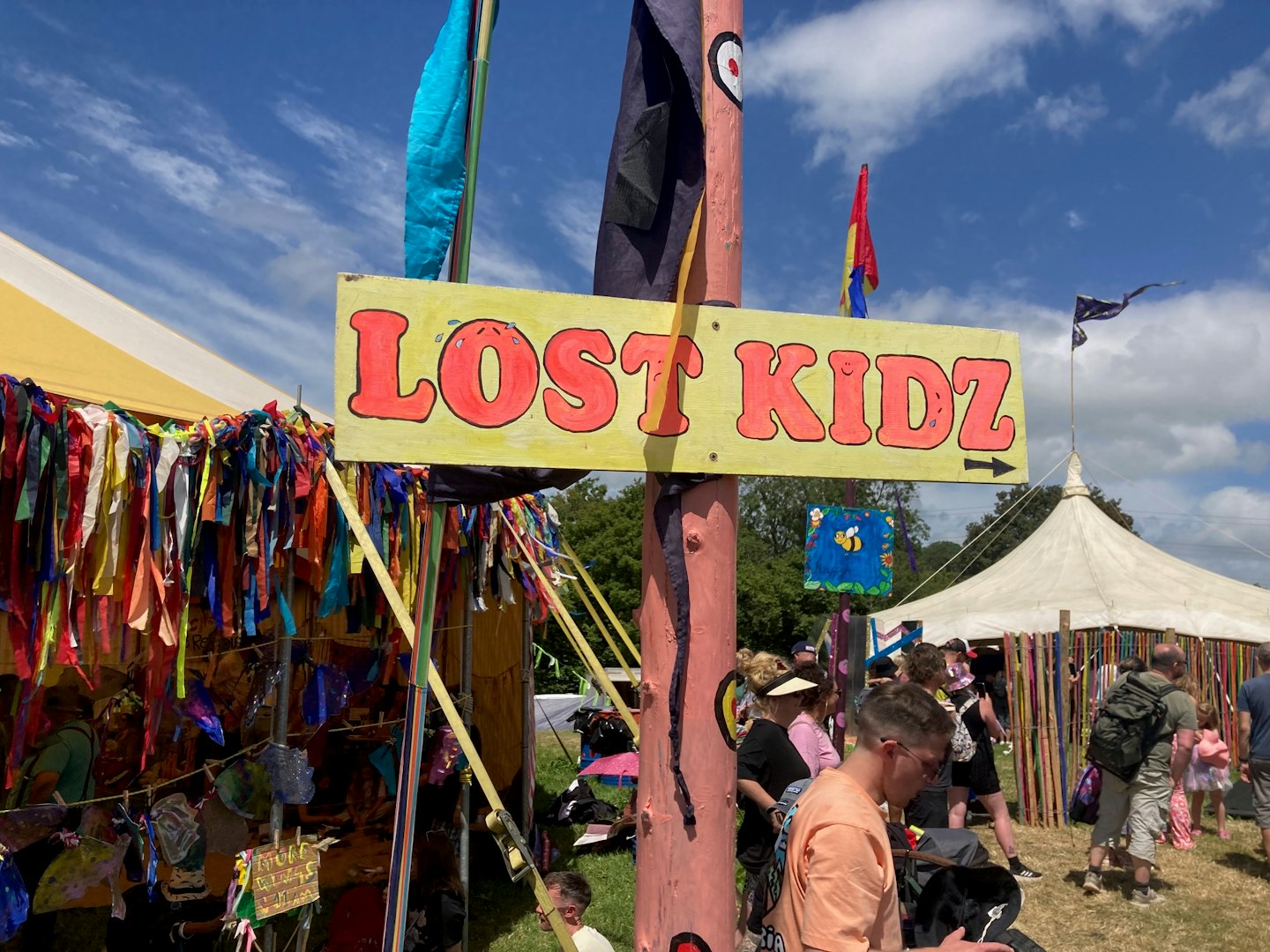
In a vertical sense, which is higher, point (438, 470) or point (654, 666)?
point (438, 470)

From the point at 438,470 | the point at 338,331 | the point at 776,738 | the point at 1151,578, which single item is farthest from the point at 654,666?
the point at 1151,578

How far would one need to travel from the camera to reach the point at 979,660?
11.0 m

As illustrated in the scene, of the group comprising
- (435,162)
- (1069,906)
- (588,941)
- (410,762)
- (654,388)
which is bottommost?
(1069,906)

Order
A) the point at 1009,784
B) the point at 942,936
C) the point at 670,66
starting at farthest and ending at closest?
the point at 1009,784 → the point at 942,936 → the point at 670,66

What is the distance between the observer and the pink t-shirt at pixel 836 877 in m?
1.84

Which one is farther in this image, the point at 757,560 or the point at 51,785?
the point at 757,560

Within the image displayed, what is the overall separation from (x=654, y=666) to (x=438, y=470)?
66 centimetres

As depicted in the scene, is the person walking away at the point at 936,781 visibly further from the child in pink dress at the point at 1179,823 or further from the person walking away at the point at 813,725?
the child in pink dress at the point at 1179,823

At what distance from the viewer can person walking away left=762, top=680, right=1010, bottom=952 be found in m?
1.85

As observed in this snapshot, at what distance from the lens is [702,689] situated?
2023mm

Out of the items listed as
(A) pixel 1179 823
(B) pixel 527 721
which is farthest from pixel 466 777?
(A) pixel 1179 823

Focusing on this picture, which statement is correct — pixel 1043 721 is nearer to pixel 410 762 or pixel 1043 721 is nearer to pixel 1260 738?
pixel 1260 738

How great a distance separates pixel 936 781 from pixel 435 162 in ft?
14.6

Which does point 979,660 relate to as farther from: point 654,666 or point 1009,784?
point 654,666
